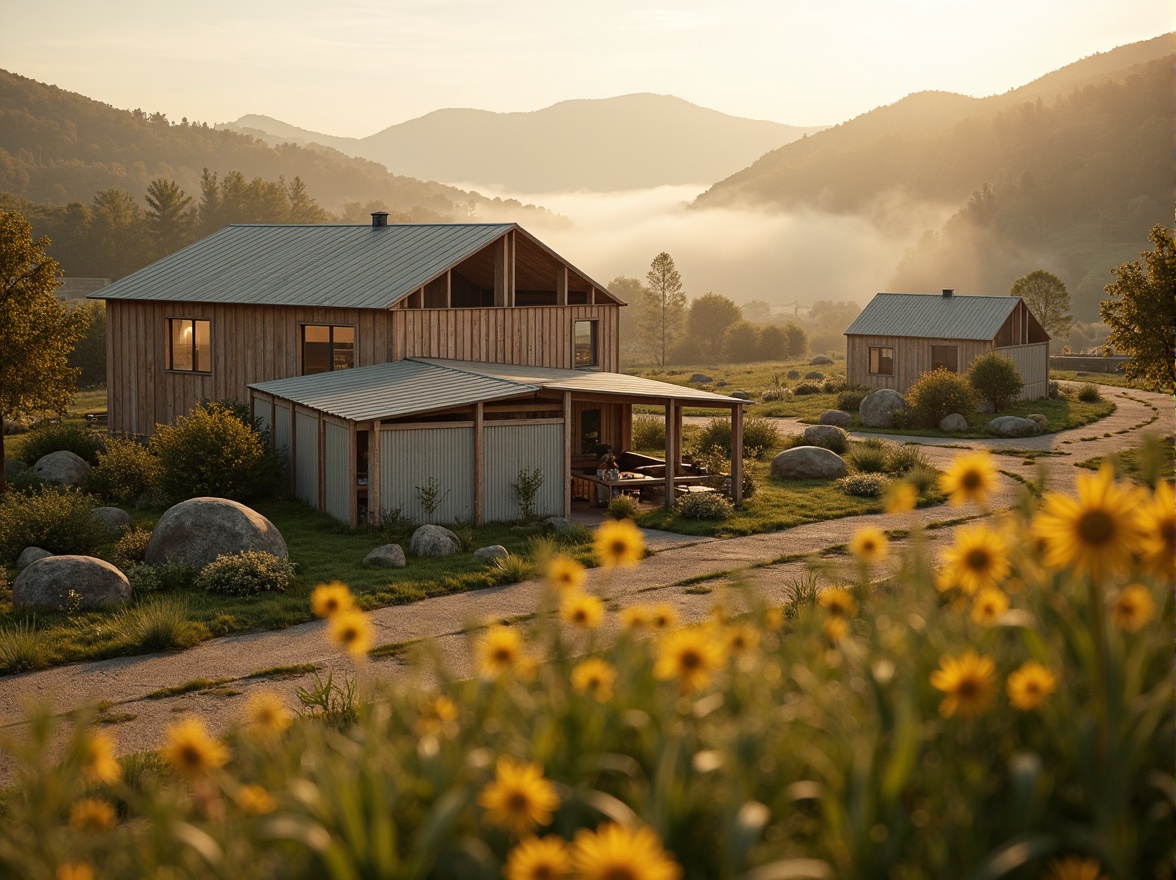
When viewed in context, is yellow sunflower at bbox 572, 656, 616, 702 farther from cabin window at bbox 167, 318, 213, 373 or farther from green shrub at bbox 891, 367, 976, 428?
green shrub at bbox 891, 367, 976, 428

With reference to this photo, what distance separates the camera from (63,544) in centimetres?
1778

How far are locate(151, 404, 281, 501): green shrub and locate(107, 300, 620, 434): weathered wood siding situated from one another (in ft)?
13.2

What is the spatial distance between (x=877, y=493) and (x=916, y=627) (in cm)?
2020

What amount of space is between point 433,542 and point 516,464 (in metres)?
3.32

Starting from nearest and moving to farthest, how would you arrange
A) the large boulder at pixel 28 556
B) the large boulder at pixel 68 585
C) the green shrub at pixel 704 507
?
the large boulder at pixel 68 585 → the large boulder at pixel 28 556 → the green shrub at pixel 704 507

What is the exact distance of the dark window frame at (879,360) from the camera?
44656 millimetres

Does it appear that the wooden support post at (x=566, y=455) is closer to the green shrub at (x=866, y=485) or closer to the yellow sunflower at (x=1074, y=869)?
the green shrub at (x=866, y=485)

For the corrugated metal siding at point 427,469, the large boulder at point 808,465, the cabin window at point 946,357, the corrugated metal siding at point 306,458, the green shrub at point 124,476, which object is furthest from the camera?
the cabin window at point 946,357

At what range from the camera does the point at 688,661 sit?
3.76 m

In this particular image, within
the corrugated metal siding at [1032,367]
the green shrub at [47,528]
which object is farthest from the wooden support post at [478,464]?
the corrugated metal siding at [1032,367]

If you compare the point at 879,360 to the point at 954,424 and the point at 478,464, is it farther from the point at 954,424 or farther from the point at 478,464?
the point at 478,464

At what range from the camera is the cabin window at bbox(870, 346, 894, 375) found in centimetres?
4475

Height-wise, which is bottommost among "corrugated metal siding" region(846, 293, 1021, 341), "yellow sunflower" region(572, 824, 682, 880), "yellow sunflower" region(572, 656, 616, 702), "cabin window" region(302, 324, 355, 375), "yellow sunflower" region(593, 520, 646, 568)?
"yellow sunflower" region(572, 824, 682, 880)

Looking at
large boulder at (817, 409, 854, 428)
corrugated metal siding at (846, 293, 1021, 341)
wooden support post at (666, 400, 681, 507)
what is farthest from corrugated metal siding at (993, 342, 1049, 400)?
wooden support post at (666, 400, 681, 507)
